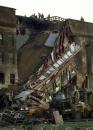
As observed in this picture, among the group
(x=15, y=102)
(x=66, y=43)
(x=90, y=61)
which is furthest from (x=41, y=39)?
(x=15, y=102)

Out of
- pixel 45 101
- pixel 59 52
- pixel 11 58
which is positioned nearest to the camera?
pixel 45 101

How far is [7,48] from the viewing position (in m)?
47.5

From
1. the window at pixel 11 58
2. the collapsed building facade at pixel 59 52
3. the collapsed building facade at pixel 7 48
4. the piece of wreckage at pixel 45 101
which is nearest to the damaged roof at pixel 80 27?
the collapsed building facade at pixel 59 52

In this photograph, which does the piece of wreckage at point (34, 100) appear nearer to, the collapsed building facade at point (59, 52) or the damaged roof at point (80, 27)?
the collapsed building facade at point (59, 52)

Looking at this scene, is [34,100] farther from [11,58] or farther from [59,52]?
[59,52]

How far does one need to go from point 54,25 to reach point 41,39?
15.1ft

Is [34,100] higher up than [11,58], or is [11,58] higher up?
[11,58]

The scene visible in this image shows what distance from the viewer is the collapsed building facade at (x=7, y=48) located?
1837 inches

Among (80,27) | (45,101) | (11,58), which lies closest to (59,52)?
(80,27)

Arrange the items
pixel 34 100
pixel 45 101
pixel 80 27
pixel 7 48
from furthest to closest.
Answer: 1. pixel 80 27
2. pixel 7 48
3. pixel 45 101
4. pixel 34 100

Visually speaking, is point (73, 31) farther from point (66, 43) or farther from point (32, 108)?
point (32, 108)

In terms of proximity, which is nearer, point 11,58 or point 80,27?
point 11,58

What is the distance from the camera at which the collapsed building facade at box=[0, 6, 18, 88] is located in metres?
46.7

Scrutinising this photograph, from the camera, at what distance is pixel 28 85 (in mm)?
46906
